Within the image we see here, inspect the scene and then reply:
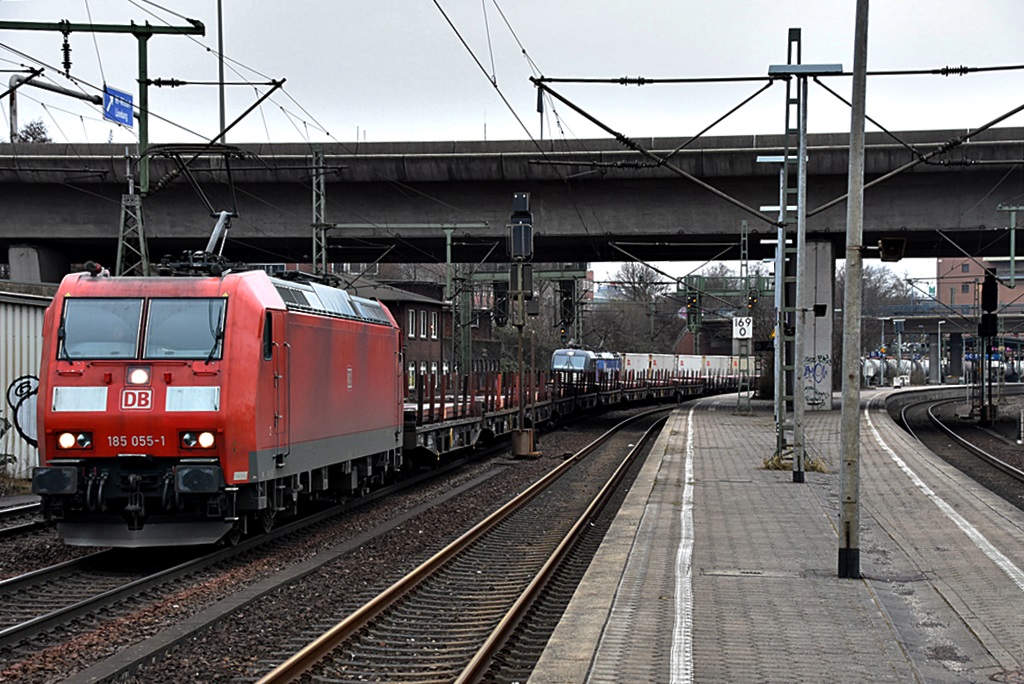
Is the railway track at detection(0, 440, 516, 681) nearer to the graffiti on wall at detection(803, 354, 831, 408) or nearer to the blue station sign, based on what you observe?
the blue station sign

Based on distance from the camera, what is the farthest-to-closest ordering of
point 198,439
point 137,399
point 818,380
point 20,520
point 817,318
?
point 818,380
point 817,318
point 20,520
point 137,399
point 198,439

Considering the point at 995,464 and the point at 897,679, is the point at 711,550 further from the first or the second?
the point at 995,464

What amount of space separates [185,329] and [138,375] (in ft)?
2.14

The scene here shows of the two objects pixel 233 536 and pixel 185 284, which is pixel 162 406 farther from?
pixel 233 536

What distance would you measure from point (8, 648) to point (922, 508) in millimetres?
12420

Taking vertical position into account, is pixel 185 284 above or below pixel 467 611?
above

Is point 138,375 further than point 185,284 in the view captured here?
No

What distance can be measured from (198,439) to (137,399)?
75 cm

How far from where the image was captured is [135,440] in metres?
12.0

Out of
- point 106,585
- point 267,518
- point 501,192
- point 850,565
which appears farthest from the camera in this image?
point 501,192

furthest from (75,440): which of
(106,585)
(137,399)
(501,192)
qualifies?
(501,192)

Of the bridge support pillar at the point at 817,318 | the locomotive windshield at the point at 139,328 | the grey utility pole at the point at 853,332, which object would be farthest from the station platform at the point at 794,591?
the bridge support pillar at the point at 817,318

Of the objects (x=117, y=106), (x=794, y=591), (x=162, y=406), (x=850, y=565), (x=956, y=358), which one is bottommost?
(x=794, y=591)

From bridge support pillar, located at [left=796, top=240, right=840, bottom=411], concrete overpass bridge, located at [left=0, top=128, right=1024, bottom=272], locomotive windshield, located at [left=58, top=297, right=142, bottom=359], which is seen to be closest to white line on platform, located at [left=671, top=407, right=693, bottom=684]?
locomotive windshield, located at [left=58, top=297, right=142, bottom=359]
